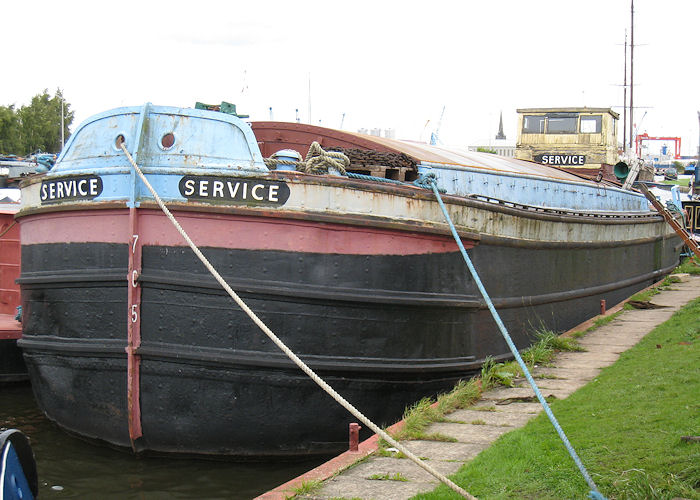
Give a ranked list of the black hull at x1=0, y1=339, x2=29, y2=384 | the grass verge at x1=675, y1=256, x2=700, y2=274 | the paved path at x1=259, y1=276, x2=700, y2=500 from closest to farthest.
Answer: the paved path at x1=259, y1=276, x2=700, y2=500 < the black hull at x1=0, y1=339, x2=29, y2=384 < the grass verge at x1=675, y1=256, x2=700, y2=274

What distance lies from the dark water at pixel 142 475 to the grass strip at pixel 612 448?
218cm

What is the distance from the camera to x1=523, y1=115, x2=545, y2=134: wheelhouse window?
1748cm

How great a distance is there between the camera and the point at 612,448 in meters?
5.27

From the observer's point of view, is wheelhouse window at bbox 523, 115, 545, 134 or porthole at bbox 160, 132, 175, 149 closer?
porthole at bbox 160, 132, 175, 149

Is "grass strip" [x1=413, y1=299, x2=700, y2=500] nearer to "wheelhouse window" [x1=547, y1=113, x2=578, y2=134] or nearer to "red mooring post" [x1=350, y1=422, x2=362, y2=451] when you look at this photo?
"red mooring post" [x1=350, y1=422, x2=362, y2=451]

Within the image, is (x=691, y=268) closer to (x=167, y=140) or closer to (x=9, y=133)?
(x=167, y=140)

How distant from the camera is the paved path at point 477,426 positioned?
5.25m

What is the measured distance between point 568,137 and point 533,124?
0.80 m

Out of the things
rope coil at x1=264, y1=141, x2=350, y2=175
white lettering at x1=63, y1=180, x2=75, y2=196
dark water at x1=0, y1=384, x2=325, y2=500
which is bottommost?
dark water at x1=0, y1=384, x2=325, y2=500

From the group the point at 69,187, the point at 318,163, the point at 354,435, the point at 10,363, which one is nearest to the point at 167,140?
the point at 69,187

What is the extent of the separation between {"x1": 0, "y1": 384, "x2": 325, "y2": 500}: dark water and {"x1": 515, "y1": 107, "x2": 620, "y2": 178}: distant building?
453 inches

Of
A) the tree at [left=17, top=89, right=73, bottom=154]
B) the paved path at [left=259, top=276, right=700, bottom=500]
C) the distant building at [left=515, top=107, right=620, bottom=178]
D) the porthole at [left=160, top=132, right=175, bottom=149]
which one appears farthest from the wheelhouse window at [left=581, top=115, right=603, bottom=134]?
the tree at [left=17, top=89, right=73, bottom=154]

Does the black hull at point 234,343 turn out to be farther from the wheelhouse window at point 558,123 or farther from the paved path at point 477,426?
the wheelhouse window at point 558,123

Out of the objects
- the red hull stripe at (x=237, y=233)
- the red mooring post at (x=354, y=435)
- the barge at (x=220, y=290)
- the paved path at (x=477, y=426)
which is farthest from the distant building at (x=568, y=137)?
the red mooring post at (x=354, y=435)
